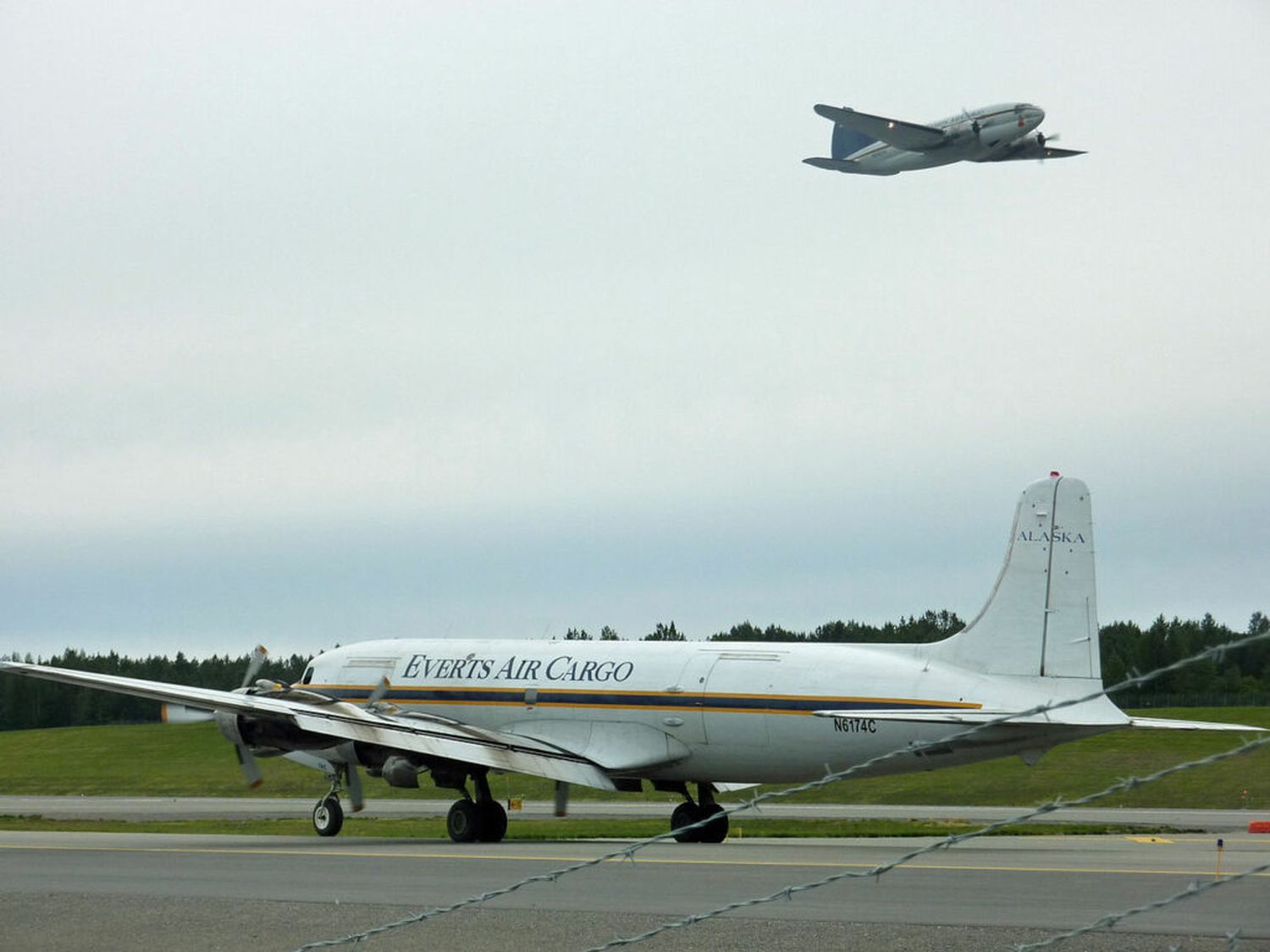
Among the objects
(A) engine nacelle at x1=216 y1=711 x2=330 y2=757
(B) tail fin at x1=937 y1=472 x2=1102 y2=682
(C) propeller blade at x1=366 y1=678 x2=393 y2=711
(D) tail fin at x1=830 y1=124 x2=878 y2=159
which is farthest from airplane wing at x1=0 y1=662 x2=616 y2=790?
(D) tail fin at x1=830 y1=124 x2=878 y2=159

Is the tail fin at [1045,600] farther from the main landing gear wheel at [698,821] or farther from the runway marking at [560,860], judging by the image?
the main landing gear wheel at [698,821]

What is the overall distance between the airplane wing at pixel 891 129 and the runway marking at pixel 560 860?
14.7m

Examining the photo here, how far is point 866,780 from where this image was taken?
47.1 meters

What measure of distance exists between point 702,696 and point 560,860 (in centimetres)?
617

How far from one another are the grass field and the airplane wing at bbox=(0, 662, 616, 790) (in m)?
14.7

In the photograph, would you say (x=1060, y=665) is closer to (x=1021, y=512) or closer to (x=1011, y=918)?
(x=1021, y=512)

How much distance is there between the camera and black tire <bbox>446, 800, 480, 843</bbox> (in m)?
27.8

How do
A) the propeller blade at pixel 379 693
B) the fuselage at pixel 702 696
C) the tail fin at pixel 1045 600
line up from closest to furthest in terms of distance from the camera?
the tail fin at pixel 1045 600 → the fuselage at pixel 702 696 → the propeller blade at pixel 379 693

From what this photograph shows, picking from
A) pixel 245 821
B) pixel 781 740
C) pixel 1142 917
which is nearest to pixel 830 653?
pixel 781 740

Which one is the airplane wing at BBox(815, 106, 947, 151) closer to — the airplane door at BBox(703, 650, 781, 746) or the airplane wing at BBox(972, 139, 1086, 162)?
the airplane wing at BBox(972, 139, 1086, 162)

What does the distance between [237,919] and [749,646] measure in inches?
555

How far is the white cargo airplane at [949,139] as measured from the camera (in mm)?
29500

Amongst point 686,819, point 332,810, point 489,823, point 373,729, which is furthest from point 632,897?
point 332,810

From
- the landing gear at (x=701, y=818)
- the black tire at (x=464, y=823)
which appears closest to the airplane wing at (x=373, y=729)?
the black tire at (x=464, y=823)
